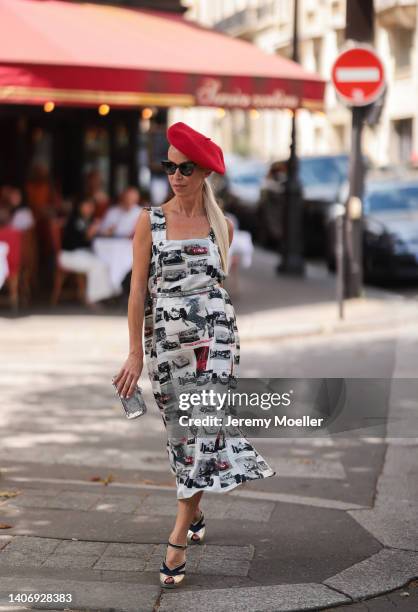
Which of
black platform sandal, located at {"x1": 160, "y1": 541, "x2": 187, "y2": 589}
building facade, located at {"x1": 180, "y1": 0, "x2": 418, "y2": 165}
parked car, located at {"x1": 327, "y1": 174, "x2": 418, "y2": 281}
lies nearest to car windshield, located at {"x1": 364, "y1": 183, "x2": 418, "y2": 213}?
parked car, located at {"x1": 327, "y1": 174, "x2": 418, "y2": 281}

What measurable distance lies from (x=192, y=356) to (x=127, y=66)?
396 inches

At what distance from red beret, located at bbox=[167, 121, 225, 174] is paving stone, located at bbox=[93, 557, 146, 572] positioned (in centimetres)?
164

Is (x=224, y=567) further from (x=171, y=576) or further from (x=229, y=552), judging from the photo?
(x=171, y=576)

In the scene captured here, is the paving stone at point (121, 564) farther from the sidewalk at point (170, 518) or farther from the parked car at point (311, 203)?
the parked car at point (311, 203)

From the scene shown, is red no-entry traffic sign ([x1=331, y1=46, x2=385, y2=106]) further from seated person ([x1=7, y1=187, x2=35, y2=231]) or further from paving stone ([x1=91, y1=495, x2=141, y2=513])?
paving stone ([x1=91, y1=495, x2=141, y2=513])

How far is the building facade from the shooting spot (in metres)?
40.9

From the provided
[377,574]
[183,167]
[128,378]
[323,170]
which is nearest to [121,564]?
[128,378]

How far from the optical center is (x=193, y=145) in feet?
16.9

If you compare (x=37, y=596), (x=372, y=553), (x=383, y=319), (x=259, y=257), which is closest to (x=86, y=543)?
(x=37, y=596)

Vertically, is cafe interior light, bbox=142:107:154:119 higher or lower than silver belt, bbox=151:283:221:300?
higher

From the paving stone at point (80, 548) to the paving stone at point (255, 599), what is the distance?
2.00 ft

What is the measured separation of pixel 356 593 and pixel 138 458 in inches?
116

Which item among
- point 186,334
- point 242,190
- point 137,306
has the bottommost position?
point 242,190

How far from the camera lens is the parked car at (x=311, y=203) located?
22734 millimetres
